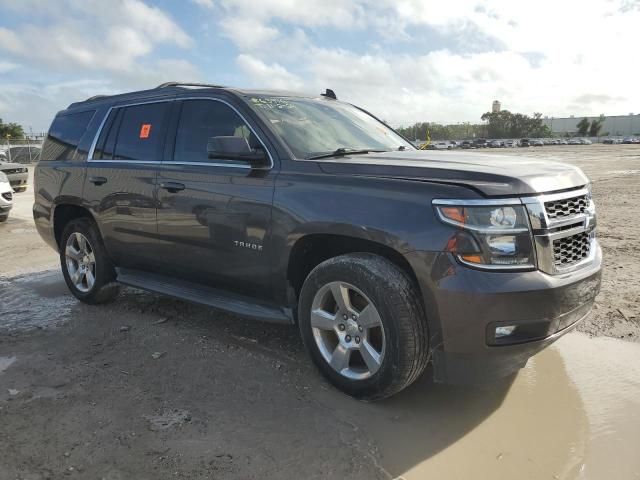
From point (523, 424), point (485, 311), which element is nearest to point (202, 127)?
point (485, 311)

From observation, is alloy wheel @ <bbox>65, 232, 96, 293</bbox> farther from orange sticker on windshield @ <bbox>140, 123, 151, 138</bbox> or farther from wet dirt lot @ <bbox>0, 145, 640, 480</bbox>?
orange sticker on windshield @ <bbox>140, 123, 151, 138</bbox>

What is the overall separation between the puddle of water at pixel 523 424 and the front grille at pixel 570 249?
0.91 m

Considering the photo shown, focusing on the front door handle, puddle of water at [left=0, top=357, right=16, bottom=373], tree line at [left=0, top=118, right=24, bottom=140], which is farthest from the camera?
tree line at [left=0, top=118, right=24, bottom=140]

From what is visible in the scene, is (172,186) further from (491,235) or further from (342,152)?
(491,235)

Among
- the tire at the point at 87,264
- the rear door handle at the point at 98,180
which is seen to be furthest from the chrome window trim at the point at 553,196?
the tire at the point at 87,264

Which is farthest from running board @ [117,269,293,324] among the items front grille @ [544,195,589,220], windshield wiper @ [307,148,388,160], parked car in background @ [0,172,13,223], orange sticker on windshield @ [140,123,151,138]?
parked car in background @ [0,172,13,223]

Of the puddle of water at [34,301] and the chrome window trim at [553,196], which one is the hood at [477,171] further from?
the puddle of water at [34,301]

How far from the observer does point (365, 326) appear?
3139 mm

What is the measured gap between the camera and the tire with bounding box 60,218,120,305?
506cm

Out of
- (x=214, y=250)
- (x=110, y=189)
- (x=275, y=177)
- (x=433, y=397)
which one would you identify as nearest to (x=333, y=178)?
(x=275, y=177)

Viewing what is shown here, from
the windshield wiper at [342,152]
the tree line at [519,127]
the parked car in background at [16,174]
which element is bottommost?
the parked car in background at [16,174]

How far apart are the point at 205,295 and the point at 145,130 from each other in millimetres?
1584

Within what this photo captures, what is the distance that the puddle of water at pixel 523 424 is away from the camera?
2662 millimetres

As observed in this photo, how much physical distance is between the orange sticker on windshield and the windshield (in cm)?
113
